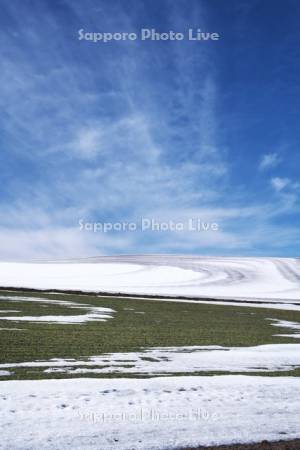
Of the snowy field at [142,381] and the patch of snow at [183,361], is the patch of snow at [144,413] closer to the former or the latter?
the snowy field at [142,381]

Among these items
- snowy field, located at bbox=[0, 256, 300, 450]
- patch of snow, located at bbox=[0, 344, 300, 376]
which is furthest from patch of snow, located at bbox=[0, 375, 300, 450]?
patch of snow, located at bbox=[0, 344, 300, 376]

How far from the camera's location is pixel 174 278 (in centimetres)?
5688

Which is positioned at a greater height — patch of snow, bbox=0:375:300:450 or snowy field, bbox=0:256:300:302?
snowy field, bbox=0:256:300:302

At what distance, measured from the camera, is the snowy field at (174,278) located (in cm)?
4588

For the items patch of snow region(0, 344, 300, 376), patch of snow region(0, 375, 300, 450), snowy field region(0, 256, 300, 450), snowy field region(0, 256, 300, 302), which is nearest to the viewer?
patch of snow region(0, 375, 300, 450)

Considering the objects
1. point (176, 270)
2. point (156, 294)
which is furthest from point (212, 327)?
point (176, 270)

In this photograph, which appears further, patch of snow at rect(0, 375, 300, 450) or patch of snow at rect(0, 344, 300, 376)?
patch of snow at rect(0, 344, 300, 376)

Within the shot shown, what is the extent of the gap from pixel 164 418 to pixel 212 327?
1418 centimetres

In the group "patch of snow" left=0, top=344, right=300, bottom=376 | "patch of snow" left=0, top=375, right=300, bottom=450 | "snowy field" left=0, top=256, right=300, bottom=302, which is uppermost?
"snowy field" left=0, top=256, right=300, bottom=302

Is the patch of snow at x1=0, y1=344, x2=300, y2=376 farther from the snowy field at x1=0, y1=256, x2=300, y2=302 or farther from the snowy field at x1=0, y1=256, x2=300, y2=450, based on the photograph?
the snowy field at x1=0, y1=256, x2=300, y2=302

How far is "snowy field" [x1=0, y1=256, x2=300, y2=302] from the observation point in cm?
4588

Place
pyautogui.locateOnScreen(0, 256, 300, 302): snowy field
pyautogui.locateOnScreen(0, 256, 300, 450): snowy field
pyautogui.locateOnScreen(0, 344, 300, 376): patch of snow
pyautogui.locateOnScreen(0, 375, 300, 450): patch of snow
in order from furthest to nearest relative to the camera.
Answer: pyautogui.locateOnScreen(0, 256, 300, 302): snowy field
pyautogui.locateOnScreen(0, 344, 300, 376): patch of snow
pyautogui.locateOnScreen(0, 256, 300, 450): snowy field
pyautogui.locateOnScreen(0, 375, 300, 450): patch of snow

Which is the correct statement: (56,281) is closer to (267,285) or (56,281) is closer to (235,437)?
(267,285)

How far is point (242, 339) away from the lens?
1734 centimetres
